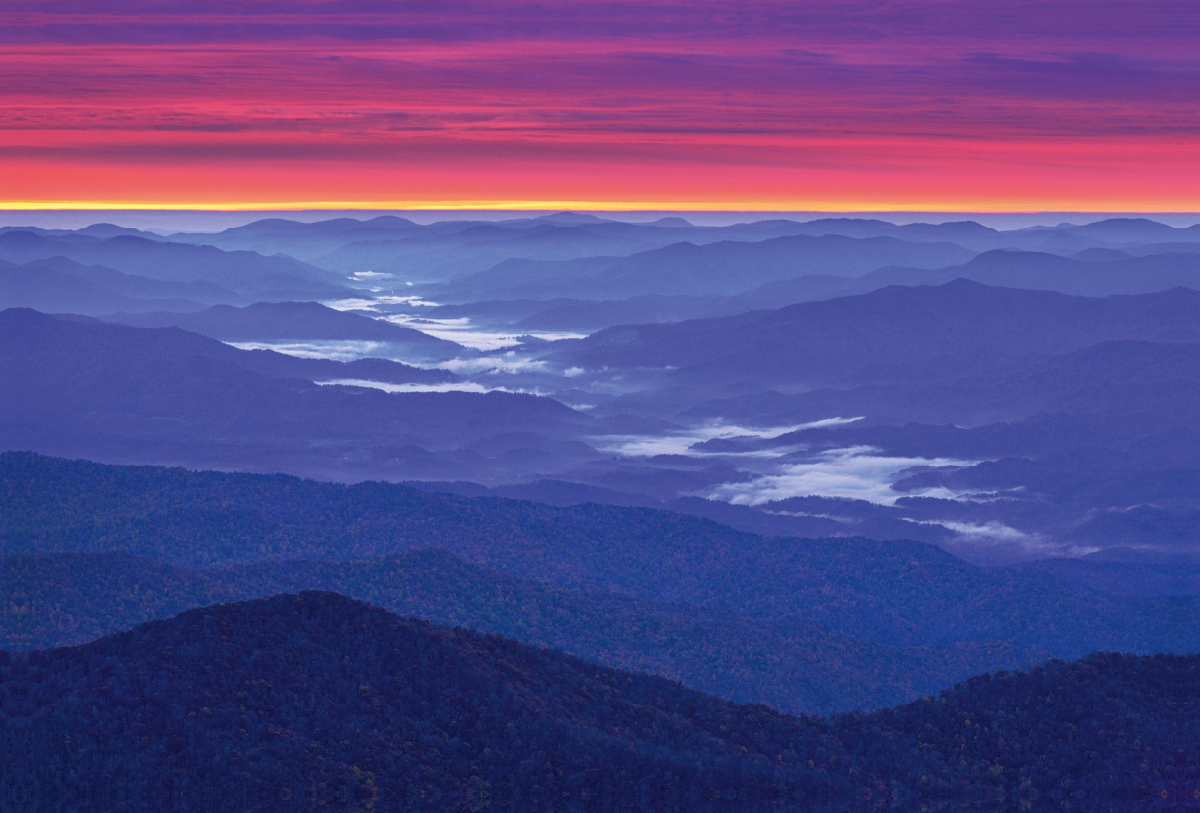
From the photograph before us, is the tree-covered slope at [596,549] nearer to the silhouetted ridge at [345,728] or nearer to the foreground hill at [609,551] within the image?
the foreground hill at [609,551]

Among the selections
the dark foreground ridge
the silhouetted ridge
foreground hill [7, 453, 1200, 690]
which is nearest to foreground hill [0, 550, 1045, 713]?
foreground hill [7, 453, 1200, 690]

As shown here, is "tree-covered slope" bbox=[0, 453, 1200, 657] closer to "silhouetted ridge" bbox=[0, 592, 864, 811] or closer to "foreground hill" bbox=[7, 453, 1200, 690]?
"foreground hill" bbox=[7, 453, 1200, 690]

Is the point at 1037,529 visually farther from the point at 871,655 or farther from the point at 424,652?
the point at 424,652

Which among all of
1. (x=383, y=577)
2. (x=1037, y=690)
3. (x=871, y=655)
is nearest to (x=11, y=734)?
(x=1037, y=690)

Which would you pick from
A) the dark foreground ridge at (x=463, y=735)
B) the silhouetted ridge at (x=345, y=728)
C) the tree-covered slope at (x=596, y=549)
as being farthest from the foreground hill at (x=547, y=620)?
the dark foreground ridge at (x=463, y=735)

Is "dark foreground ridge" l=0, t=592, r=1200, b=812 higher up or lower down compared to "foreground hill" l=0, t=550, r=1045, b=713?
higher up

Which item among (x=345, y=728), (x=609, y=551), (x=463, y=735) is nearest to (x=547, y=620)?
(x=609, y=551)

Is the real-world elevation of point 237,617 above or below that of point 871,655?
above

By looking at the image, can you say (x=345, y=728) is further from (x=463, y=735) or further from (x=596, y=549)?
(x=596, y=549)
